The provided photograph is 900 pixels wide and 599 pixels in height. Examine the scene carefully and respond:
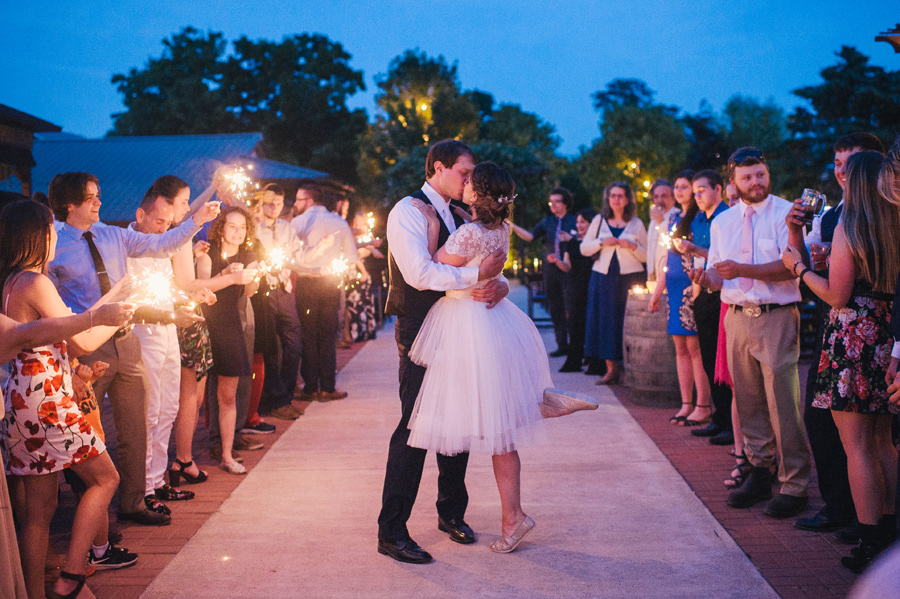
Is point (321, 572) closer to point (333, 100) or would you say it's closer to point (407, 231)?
point (407, 231)

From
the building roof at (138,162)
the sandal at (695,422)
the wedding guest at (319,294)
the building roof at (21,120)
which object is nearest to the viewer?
the sandal at (695,422)

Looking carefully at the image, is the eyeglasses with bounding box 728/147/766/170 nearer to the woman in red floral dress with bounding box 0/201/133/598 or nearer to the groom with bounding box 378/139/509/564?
the groom with bounding box 378/139/509/564

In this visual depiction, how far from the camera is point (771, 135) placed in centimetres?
5841

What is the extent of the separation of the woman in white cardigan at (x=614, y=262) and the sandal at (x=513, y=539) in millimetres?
4587

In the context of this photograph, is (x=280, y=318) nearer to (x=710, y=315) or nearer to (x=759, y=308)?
(x=710, y=315)

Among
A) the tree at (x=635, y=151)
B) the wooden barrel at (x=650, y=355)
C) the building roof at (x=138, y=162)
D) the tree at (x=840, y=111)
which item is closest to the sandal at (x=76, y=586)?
the wooden barrel at (x=650, y=355)

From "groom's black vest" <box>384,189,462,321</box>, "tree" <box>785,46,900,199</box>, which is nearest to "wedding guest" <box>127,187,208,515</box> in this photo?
"groom's black vest" <box>384,189,462,321</box>

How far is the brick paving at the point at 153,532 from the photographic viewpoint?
3408 millimetres

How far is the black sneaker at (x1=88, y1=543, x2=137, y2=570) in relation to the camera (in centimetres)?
353

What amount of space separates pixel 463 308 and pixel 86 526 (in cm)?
193

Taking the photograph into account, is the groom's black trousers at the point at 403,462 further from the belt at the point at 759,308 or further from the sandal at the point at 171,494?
the belt at the point at 759,308

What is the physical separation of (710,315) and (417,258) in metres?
3.17

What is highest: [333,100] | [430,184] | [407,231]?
[333,100]

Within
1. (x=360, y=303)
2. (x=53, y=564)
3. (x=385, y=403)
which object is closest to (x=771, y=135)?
(x=360, y=303)
